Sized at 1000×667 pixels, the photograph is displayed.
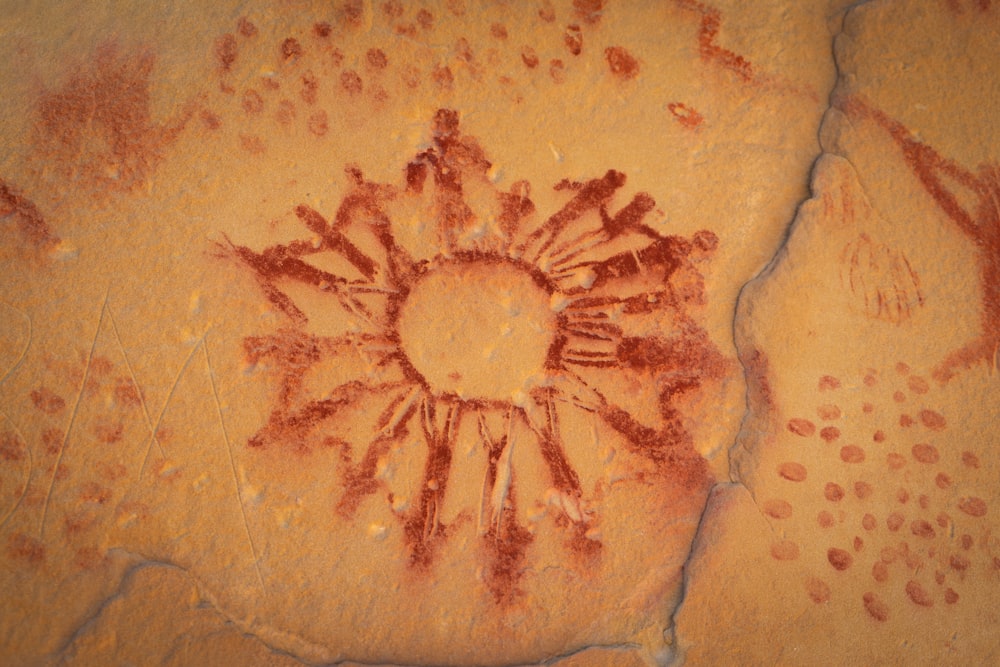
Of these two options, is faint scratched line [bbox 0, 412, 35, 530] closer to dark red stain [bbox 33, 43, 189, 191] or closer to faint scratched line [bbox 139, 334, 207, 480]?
faint scratched line [bbox 139, 334, 207, 480]

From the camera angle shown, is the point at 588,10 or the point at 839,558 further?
the point at 588,10

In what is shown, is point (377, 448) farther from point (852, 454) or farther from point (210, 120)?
point (852, 454)

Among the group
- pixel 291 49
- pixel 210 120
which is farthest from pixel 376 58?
pixel 210 120

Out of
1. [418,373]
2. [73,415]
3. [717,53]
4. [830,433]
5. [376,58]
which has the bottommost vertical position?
[73,415]

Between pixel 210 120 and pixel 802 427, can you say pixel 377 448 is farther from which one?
pixel 802 427

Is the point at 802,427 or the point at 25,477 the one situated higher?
the point at 802,427

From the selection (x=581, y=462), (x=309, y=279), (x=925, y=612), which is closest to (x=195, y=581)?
(x=309, y=279)
